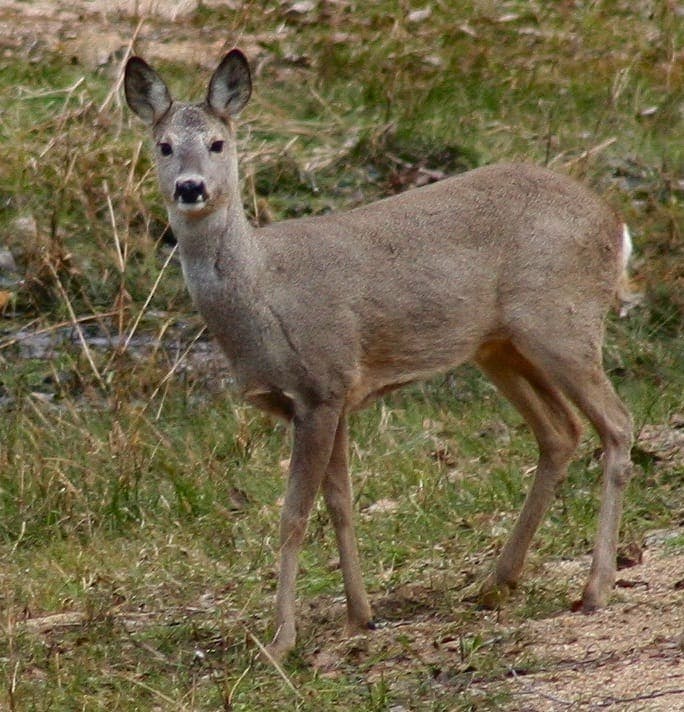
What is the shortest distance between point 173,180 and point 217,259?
31 cm

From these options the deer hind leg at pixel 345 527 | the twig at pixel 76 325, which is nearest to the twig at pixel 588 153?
the twig at pixel 76 325

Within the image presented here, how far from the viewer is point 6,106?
10297 mm

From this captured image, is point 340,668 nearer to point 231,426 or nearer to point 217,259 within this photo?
point 217,259

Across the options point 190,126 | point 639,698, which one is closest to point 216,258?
point 190,126

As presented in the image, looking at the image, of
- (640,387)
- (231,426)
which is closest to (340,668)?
(231,426)

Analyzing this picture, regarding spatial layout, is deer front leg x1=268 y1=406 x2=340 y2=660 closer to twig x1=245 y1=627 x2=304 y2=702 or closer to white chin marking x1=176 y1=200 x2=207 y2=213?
twig x1=245 y1=627 x2=304 y2=702

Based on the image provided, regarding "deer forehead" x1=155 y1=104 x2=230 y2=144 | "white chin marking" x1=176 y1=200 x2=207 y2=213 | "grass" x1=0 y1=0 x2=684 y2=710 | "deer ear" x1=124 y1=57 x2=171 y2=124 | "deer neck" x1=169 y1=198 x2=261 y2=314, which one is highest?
"deer ear" x1=124 y1=57 x2=171 y2=124

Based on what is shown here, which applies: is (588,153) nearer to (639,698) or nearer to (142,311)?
(142,311)

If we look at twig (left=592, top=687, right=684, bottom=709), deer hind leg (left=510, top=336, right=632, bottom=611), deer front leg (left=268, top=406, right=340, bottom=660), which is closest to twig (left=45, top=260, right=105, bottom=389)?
deer front leg (left=268, top=406, right=340, bottom=660)

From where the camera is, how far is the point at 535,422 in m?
6.43

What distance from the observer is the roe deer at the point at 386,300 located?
19.1 ft

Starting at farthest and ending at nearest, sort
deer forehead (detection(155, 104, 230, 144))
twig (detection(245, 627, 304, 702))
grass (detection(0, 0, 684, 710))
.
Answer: deer forehead (detection(155, 104, 230, 144))
grass (detection(0, 0, 684, 710))
twig (detection(245, 627, 304, 702))

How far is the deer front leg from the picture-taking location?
18.9 feet

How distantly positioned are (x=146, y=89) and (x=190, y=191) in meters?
0.68
